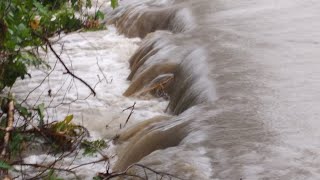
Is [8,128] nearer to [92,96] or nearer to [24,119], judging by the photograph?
Result: [24,119]

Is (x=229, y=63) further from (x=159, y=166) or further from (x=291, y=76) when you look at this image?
(x=159, y=166)

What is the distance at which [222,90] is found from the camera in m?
4.70

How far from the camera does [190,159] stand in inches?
139

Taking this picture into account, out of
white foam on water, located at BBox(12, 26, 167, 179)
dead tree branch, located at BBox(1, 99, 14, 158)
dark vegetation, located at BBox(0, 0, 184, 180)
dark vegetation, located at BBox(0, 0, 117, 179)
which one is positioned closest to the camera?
dead tree branch, located at BBox(1, 99, 14, 158)

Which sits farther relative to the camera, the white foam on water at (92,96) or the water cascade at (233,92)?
the white foam on water at (92,96)

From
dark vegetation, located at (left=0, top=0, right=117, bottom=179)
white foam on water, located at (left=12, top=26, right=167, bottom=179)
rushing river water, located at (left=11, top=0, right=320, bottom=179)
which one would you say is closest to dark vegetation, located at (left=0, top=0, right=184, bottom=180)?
dark vegetation, located at (left=0, top=0, right=117, bottom=179)

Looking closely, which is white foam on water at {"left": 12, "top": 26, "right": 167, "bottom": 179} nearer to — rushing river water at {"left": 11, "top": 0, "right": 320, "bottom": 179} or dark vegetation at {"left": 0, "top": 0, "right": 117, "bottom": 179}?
rushing river water at {"left": 11, "top": 0, "right": 320, "bottom": 179}

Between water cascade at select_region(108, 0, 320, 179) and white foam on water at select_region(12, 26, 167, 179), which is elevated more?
water cascade at select_region(108, 0, 320, 179)

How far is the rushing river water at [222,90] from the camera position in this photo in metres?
3.52

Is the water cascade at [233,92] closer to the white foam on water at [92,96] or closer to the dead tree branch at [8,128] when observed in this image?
the white foam on water at [92,96]

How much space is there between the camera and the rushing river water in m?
3.52

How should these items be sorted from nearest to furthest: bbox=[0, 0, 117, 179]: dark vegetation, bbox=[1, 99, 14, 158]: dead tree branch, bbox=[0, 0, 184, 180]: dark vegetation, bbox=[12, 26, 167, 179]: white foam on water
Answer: bbox=[1, 99, 14, 158]: dead tree branch < bbox=[0, 0, 184, 180]: dark vegetation < bbox=[0, 0, 117, 179]: dark vegetation < bbox=[12, 26, 167, 179]: white foam on water

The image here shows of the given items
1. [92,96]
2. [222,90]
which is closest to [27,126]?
[92,96]

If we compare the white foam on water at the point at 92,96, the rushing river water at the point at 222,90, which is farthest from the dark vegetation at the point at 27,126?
the rushing river water at the point at 222,90
